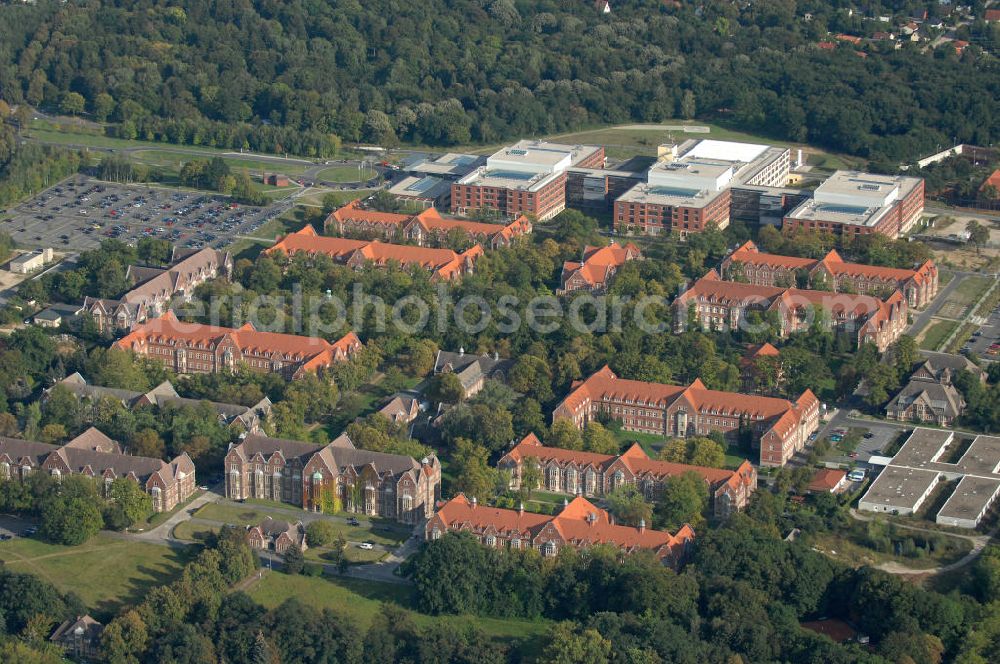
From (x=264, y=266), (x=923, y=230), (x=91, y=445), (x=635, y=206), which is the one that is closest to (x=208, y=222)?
(x=264, y=266)

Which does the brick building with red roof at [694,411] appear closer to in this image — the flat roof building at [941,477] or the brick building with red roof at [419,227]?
the flat roof building at [941,477]

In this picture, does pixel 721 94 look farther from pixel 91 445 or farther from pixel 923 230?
pixel 91 445

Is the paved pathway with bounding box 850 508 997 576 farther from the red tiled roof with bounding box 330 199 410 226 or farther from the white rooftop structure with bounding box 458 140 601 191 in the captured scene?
the white rooftop structure with bounding box 458 140 601 191

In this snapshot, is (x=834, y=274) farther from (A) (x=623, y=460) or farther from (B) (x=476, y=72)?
(B) (x=476, y=72)

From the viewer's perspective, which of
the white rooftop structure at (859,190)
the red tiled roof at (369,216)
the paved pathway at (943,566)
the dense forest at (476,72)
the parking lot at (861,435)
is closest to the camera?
the paved pathway at (943,566)

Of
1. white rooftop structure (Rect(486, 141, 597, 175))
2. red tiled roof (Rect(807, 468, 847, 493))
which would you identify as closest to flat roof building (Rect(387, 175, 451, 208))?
white rooftop structure (Rect(486, 141, 597, 175))

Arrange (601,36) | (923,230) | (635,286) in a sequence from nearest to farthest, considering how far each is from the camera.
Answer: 1. (635,286)
2. (923,230)
3. (601,36)

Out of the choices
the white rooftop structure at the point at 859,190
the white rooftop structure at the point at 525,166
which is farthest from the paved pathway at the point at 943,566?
the white rooftop structure at the point at 525,166
